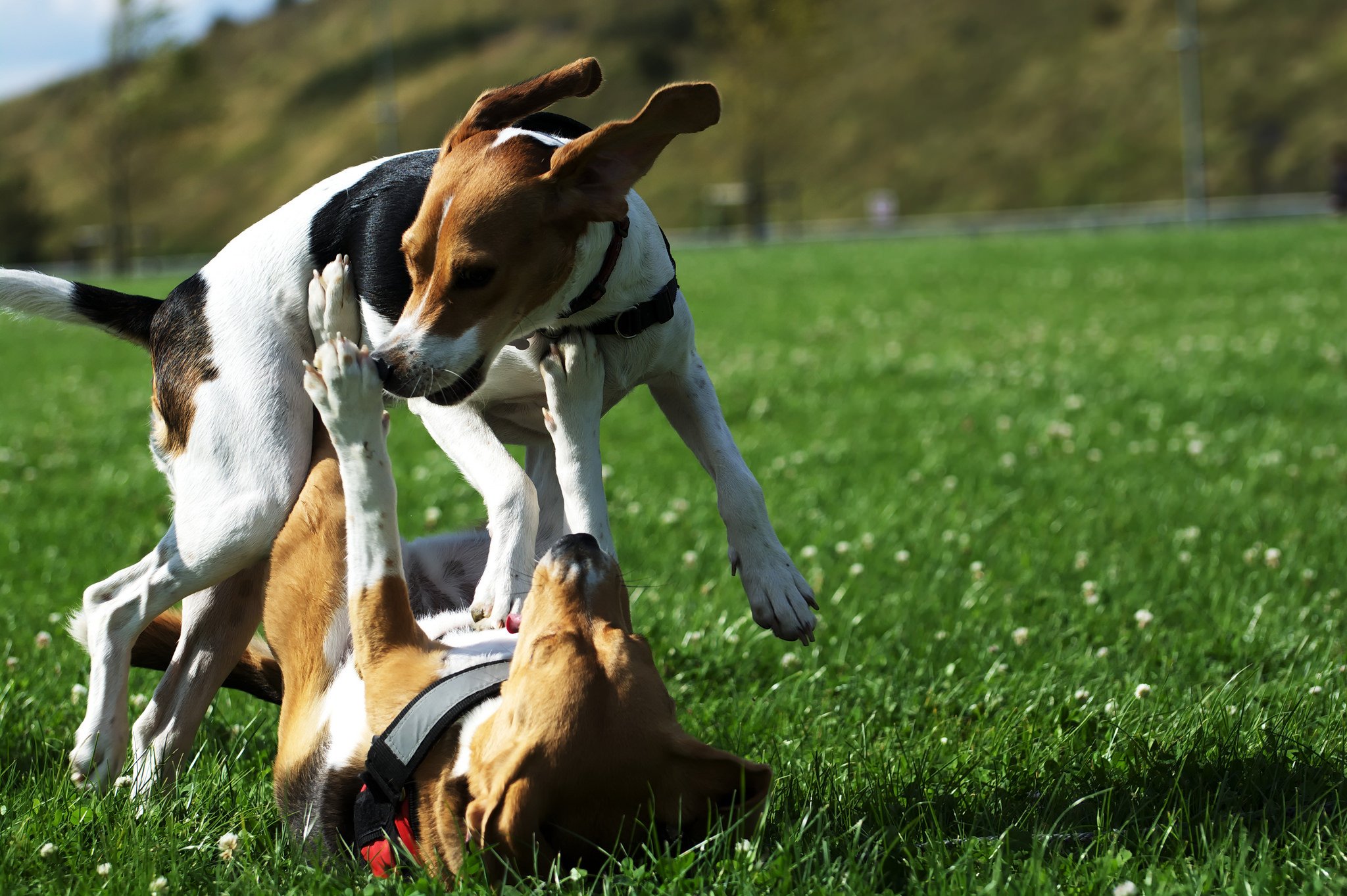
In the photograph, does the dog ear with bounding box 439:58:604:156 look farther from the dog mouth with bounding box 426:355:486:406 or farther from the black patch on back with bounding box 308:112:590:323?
the dog mouth with bounding box 426:355:486:406

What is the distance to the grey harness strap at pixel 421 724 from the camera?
8.84 ft

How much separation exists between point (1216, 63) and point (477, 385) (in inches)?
2537

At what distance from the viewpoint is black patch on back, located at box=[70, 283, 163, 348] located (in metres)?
3.60

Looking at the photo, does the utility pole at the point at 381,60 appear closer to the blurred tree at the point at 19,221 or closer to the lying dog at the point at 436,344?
the blurred tree at the point at 19,221

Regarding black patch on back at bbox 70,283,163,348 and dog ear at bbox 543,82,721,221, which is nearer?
dog ear at bbox 543,82,721,221

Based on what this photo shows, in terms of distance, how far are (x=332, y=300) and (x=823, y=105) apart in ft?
225

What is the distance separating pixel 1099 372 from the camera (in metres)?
9.81

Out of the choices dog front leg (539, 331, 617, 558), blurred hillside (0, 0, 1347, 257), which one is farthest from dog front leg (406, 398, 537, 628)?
blurred hillside (0, 0, 1347, 257)

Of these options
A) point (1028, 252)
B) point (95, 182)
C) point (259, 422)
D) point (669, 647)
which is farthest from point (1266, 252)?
point (95, 182)

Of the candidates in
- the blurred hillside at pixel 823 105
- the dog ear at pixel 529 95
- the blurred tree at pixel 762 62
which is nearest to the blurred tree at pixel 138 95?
the blurred hillside at pixel 823 105

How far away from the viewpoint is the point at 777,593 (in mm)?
3283

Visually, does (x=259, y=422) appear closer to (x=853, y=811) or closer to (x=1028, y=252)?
(x=853, y=811)

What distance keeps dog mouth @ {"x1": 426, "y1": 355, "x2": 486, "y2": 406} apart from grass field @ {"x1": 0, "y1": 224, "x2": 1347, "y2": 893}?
1.05 meters

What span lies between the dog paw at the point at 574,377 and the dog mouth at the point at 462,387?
0.17m
